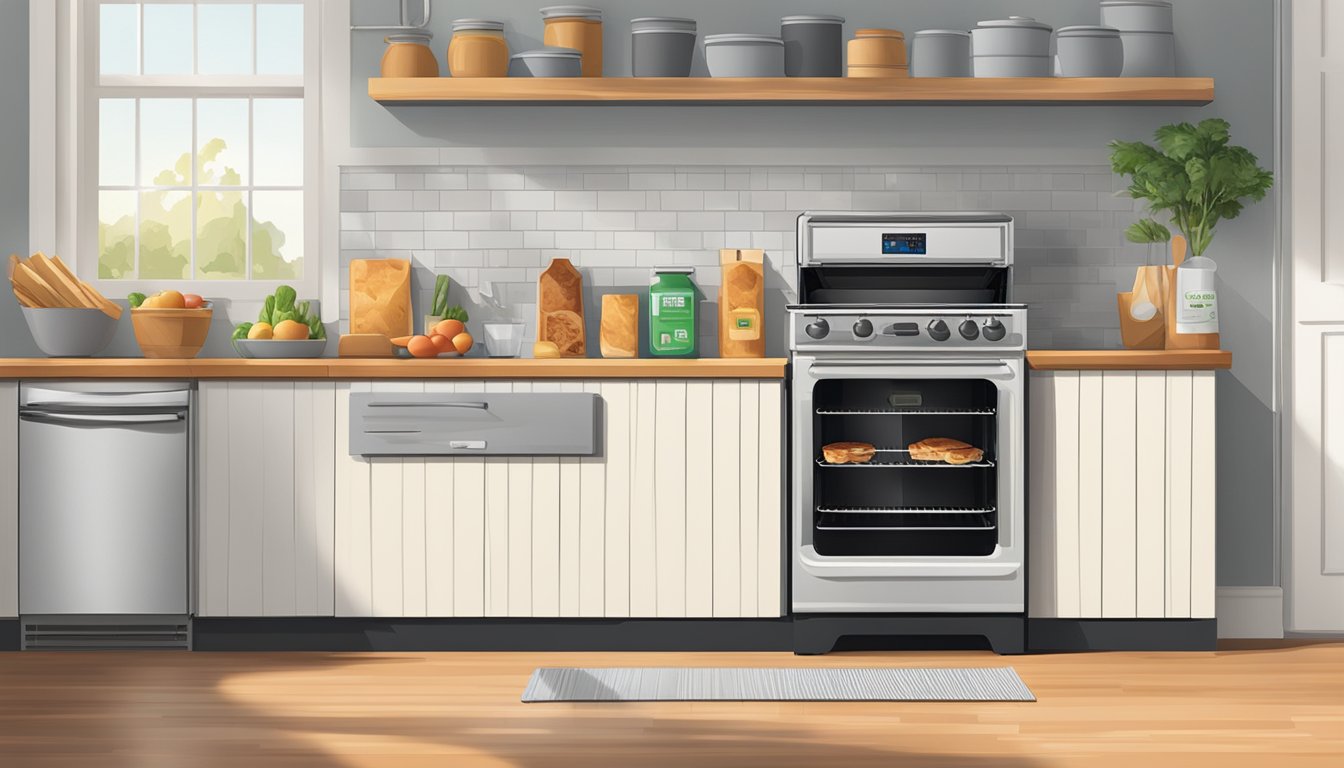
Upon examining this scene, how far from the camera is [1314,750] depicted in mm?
2812

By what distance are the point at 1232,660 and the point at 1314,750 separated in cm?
91

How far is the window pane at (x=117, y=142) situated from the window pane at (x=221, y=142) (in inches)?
8.9

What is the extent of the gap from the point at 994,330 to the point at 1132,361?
A: 423 millimetres

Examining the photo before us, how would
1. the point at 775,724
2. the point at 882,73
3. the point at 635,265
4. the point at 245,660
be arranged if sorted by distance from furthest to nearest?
the point at 635,265 → the point at 882,73 → the point at 245,660 → the point at 775,724

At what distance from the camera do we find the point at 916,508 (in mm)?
3934

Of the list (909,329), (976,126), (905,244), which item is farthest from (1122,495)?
(976,126)

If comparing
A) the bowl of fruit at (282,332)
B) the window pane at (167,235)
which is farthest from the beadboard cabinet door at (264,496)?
the window pane at (167,235)

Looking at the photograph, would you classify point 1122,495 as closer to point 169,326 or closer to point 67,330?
point 169,326

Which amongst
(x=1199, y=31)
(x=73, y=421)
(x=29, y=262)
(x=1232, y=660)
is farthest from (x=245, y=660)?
(x=1199, y=31)

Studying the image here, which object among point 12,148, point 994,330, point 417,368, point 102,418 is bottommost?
point 102,418

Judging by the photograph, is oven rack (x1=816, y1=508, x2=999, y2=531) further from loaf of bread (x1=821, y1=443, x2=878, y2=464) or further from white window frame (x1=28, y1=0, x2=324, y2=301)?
white window frame (x1=28, y1=0, x2=324, y2=301)

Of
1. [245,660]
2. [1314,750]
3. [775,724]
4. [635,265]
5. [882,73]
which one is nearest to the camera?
[1314,750]

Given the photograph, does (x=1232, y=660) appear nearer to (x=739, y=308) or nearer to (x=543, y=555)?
(x=739, y=308)

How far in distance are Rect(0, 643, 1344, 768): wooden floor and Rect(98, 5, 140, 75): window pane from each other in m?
2.05
